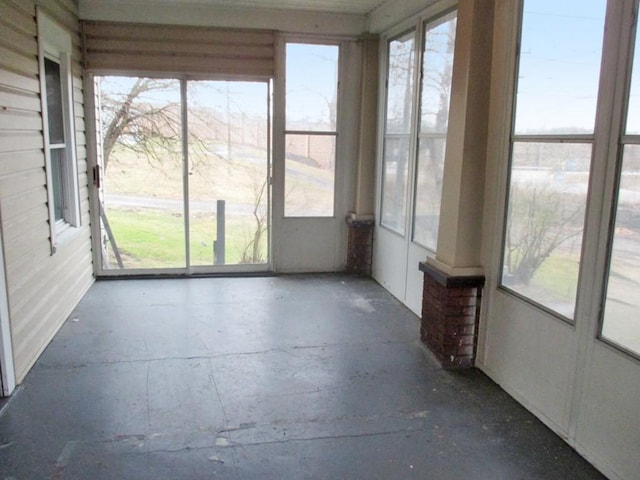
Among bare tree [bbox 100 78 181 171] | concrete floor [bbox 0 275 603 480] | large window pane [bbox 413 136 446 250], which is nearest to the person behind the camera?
concrete floor [bbox 0 275 603 480]

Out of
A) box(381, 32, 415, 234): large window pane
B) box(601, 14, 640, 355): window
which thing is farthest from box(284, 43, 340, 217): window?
box(601, 14, 640, 355): window

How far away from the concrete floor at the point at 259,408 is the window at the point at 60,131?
38.7 inches

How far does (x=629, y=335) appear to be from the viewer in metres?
2.42

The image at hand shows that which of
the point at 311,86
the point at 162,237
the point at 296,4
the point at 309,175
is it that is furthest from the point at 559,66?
the point at 162,237

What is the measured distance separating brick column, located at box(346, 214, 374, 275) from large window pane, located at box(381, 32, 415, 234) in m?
0.34

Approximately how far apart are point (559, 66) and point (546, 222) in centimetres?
87

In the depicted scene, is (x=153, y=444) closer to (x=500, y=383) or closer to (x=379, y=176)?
(x=500, y=383)

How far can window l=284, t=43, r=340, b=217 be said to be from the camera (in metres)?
5.83

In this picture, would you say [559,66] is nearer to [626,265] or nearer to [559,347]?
[626,265]

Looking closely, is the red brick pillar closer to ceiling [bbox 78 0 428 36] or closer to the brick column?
the brick column

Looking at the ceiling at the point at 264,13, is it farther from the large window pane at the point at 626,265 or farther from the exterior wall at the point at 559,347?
the large window pane at the point at 626,265

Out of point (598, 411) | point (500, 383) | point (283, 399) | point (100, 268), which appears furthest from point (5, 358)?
point (598, 411)

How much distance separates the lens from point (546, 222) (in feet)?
9.99

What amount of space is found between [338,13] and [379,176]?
1.80 metres
